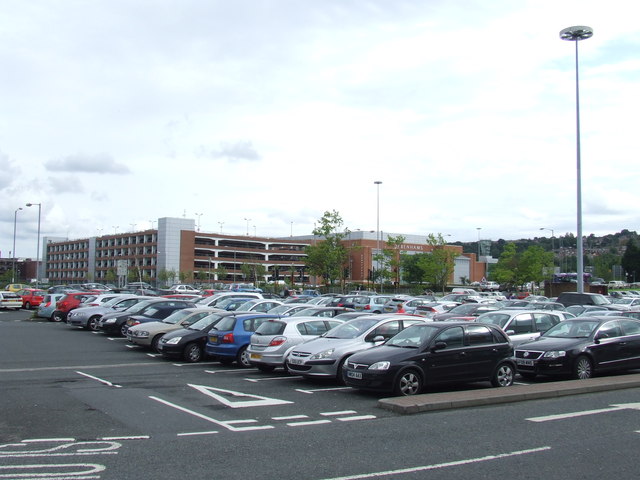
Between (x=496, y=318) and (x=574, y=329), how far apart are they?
2.69m

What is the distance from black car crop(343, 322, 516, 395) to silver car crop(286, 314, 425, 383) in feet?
3.54

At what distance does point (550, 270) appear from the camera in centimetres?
6575

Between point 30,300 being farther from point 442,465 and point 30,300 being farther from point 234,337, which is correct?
point 442,465

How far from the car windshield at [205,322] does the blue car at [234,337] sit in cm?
113

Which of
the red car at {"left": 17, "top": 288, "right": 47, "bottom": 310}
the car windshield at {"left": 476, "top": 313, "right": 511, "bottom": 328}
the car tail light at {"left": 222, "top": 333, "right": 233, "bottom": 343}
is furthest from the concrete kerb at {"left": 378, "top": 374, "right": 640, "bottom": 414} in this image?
the red car at {"left": 17, "top": 288, "right": 47, "bottom": 310}

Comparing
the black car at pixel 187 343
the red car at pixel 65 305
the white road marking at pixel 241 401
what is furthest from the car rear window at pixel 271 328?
the red car at pixel 65 305

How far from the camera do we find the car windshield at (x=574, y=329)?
15000mm

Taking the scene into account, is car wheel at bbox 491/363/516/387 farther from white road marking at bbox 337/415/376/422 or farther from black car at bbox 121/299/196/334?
black car at bbox 121/299/196/334

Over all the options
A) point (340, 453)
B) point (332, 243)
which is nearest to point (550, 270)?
point (332, 243)

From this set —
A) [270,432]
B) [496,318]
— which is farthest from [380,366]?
[496,318]

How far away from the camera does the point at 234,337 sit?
17.0 meters

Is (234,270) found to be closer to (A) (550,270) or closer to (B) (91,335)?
(A) (550,270)

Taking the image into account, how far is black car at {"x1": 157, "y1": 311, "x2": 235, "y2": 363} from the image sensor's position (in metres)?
18.1

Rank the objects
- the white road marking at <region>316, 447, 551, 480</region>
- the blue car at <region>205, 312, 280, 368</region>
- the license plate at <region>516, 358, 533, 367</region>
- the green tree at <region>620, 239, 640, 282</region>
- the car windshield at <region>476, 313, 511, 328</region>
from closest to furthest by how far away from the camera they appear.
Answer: the white road marking at <region>316, 447, 551, 480</region> < the license plate at <region>516, 358, 533, 367</region> < the blue car at <region>205, 312, 280, 368</region> < the car windshield at <region>476, 313, 511, 328</region> < the green tree at <region>620, 239, 640, 282</region>
